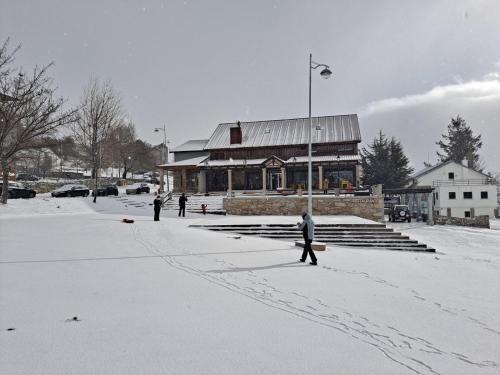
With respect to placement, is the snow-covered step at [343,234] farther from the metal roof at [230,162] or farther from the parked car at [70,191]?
the parked car at [70,191]

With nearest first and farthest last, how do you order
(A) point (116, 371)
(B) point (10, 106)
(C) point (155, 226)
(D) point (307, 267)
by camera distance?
(A) point (116, 371)
(D) point (307, 267)
(C) point (155, 226)
(B) point (10, 106)

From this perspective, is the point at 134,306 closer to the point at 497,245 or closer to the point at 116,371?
the point at 116,371

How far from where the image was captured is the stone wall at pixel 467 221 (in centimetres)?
2883

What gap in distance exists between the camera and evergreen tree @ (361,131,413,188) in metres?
46.1

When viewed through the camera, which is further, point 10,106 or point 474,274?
point 10,106

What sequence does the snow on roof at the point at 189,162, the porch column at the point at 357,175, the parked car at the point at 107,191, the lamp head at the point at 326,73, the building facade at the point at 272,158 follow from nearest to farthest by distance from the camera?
the lamp head at the point at 326,73 < the porch column at the point at 357,175 < the building facade at the point at 272,158 < the snow on roof at the point at 189,162 < the parked car at the point at 107,191

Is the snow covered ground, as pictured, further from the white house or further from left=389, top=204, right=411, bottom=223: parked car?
the white house

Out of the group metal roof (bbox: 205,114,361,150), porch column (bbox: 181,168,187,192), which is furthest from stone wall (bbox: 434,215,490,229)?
porch column (bbox: 181,168,187,192)

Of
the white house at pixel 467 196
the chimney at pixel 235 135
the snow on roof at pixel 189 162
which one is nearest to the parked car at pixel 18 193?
the snow on roof at pixel 189 162

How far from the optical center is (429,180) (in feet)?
142

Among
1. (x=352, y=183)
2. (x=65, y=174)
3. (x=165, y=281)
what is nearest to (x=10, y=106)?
(x=165, y=281)

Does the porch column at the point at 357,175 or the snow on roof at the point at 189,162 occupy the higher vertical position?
the snow on roof at the point at 189,162

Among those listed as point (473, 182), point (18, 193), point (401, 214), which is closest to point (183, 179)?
point (18, 193)

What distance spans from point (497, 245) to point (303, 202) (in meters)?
11.9
